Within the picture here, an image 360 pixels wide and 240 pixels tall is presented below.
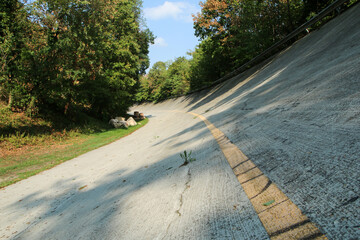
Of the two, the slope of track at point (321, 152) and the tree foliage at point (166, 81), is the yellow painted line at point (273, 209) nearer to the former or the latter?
the slope of track at point (321, 152)

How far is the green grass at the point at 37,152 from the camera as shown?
7.44 meters

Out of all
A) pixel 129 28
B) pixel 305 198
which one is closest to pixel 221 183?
pixel 305 198

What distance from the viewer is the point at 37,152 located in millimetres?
10453

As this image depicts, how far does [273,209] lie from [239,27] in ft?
73.1

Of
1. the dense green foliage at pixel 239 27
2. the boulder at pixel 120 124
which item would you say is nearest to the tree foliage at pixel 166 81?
the dense green foliage at pixel 239 27

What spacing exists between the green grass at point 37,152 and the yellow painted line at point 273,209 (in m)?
7.48

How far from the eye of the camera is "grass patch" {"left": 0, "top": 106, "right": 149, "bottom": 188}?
778cm

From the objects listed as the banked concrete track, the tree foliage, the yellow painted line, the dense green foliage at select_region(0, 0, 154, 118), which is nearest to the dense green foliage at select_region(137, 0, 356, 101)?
the tree foliage

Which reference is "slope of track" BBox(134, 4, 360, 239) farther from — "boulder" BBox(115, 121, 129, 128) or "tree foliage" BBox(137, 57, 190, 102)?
"tree foliage" BBox(137, 57, 190, 102)

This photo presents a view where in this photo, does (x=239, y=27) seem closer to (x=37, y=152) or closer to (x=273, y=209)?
(x=37, y=152)

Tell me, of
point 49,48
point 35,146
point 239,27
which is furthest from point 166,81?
point 35,146

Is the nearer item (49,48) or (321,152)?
(321,152)

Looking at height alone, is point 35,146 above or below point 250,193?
above

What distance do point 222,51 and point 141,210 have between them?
2638 cm
